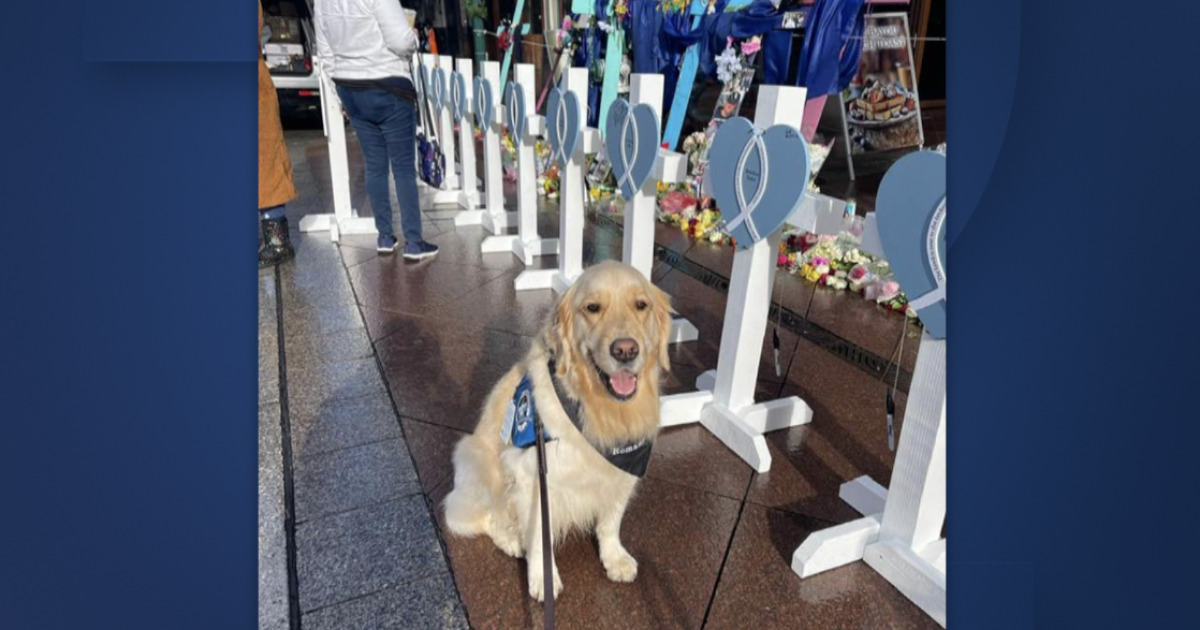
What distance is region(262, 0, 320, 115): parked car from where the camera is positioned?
1517 centimetres

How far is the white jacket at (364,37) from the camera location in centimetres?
555

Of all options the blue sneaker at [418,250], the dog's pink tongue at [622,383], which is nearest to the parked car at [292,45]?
the blue sneaker at [418,250]

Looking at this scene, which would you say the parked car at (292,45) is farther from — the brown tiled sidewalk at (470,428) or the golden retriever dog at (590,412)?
the golden retriever dog at (590,412)

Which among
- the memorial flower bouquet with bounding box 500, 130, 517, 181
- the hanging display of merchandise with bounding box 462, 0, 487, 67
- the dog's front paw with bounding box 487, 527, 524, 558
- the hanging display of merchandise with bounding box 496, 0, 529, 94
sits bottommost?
the dog's front paw with bounding box 487, 527, 524, 558

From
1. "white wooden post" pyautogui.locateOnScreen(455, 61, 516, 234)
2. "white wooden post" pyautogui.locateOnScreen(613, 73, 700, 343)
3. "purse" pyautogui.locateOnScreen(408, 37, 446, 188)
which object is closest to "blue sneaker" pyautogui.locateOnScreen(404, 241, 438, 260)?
"white wooden post" pyautogui.locateOnScreen(455, 61, 516, 234)

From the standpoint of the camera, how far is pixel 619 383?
2.42 m

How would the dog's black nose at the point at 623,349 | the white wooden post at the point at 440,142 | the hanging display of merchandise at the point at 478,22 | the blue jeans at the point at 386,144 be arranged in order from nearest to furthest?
1. the dog's black nose at the point at 623,349
2. the blue jeans at the point at 386,144
3. the white wooden post at the point at 440,142
4. the hanging display of merchandise at the point at 478,22

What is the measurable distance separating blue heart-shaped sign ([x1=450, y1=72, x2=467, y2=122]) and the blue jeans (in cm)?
137

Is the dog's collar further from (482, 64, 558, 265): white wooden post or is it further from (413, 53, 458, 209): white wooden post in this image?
(413, 53, 458, 209): white wooden post

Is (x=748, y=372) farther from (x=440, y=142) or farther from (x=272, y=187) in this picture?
(x=440, y=142)

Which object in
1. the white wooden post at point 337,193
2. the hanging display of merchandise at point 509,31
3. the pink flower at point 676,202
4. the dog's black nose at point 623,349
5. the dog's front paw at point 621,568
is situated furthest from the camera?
the hanging display of merchandise at point 509,31

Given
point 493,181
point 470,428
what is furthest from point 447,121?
point 470,428

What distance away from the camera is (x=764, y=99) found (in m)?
3.08

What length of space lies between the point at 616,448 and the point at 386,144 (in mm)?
4862
